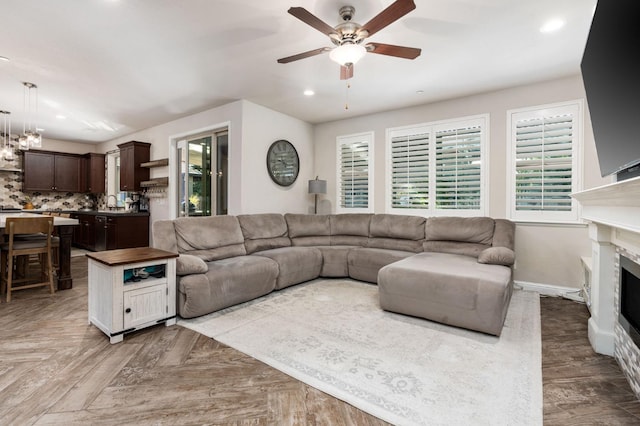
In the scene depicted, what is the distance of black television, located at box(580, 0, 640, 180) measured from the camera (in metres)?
1.43

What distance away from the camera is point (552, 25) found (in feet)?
8.51

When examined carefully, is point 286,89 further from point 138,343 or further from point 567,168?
point 567,168

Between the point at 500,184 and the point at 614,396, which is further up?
the point at 500,184

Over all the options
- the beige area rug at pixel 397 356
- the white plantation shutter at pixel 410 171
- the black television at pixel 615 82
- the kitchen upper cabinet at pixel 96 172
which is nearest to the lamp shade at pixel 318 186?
the white plantation shutter at pixel 410 171

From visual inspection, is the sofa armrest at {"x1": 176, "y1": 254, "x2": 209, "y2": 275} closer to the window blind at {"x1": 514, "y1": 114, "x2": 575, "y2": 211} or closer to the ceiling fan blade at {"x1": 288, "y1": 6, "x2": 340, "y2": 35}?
the ceiling fan blade at {"x1": 288, "y1": 6, "x2": 340, "y2": 35}

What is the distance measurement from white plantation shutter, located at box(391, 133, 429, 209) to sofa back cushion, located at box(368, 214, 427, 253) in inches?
16.2

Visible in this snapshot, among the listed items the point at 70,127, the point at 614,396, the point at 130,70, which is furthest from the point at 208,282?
the point at 70,127

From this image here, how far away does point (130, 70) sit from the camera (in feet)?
11.6

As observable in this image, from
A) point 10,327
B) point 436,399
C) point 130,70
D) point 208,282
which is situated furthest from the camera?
point 130,70

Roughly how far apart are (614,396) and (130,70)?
5.12 meters

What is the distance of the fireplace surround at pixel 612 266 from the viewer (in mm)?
1782

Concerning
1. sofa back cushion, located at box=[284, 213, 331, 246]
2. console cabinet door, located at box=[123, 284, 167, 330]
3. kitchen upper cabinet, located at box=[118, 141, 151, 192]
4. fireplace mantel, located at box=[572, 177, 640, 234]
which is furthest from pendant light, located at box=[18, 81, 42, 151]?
fireplace mantel, located at box=[572, 177, 640, 234]

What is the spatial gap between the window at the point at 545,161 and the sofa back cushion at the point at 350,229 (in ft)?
6.67

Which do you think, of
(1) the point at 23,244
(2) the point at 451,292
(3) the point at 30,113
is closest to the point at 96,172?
(3) the point at 30,113
